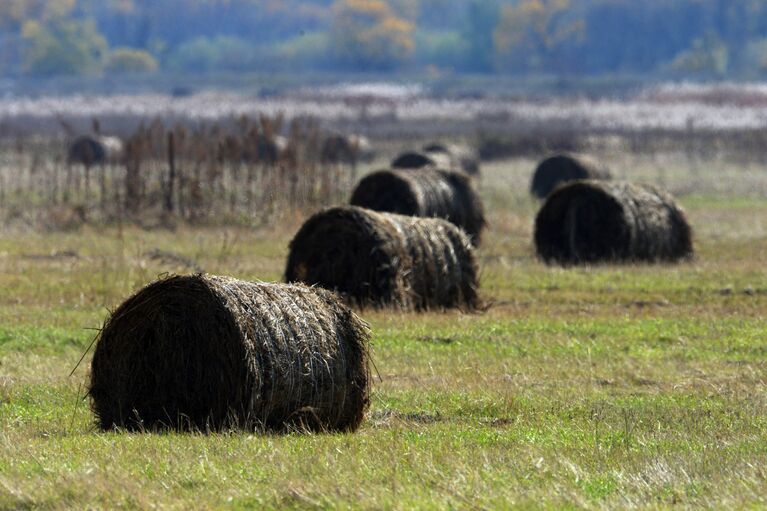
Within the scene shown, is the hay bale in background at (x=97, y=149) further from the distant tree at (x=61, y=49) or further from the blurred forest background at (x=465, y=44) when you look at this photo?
the distant tree at (x=61, y=49)

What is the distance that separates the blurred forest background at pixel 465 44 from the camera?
511 ft

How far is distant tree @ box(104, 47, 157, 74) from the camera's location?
515 feet

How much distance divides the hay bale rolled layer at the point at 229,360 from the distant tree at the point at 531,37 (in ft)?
476

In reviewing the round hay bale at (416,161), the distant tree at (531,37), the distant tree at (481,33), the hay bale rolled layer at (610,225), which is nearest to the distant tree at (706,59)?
the distant tree at (531,37)

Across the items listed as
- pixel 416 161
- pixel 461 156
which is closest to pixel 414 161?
pixel 416 161

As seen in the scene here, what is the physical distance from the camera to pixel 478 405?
12.5 m

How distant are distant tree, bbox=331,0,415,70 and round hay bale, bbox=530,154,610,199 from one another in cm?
11569

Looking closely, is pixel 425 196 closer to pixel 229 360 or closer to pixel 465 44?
pixel 229 360

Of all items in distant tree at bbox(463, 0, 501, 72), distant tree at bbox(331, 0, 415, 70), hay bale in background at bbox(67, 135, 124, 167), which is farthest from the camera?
distant tree at bbox(463, 0, 501, 72)

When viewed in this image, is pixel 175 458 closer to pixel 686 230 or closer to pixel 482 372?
pixel 482 372

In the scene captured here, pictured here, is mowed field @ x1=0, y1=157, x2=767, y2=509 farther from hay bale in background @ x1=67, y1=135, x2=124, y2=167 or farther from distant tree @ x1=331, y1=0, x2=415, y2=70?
distant tree @ x1=331, y1=0, x2=415, y2=70

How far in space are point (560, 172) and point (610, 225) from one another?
17.2 m

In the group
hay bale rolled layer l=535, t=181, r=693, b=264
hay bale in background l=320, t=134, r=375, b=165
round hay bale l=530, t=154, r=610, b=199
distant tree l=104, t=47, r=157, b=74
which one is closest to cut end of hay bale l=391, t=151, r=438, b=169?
round hay bale l=530, t=154, r=610, b=199

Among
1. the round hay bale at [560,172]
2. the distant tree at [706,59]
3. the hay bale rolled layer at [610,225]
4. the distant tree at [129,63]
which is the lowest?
the distant tree at [129,63]
